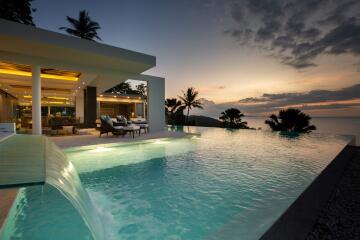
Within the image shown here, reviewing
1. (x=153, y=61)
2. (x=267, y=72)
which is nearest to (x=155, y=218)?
(x=153, y=61)

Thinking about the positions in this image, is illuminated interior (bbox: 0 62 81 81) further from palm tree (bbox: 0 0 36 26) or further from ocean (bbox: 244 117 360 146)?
ocean (bbox: 244 117 360 146)

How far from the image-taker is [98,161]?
6203mm

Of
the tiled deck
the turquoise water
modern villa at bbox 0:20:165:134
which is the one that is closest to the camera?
the turquoise water

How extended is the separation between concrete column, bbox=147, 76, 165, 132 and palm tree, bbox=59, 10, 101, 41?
19.0m

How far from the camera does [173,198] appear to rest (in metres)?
3.60

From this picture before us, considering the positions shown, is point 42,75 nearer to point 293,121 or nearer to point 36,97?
point 36,97

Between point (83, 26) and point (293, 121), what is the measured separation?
26.4m

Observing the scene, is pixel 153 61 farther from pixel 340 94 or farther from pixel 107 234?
pixel 340 94

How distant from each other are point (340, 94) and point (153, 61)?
1986cm

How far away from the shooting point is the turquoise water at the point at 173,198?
8.61 feet

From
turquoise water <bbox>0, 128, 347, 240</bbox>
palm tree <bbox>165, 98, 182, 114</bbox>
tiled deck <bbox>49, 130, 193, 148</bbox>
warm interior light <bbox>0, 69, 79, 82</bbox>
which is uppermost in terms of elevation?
warm interior light <bbox>0, 69, 79, 82</bbox>

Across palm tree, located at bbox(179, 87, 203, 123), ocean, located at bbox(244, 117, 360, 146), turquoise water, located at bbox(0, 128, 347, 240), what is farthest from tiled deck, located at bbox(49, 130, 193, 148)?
palm tree, located at bbox(179, 87, 203, 123)

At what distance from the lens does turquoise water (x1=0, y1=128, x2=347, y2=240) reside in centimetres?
262

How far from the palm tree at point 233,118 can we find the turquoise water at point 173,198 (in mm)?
15317
